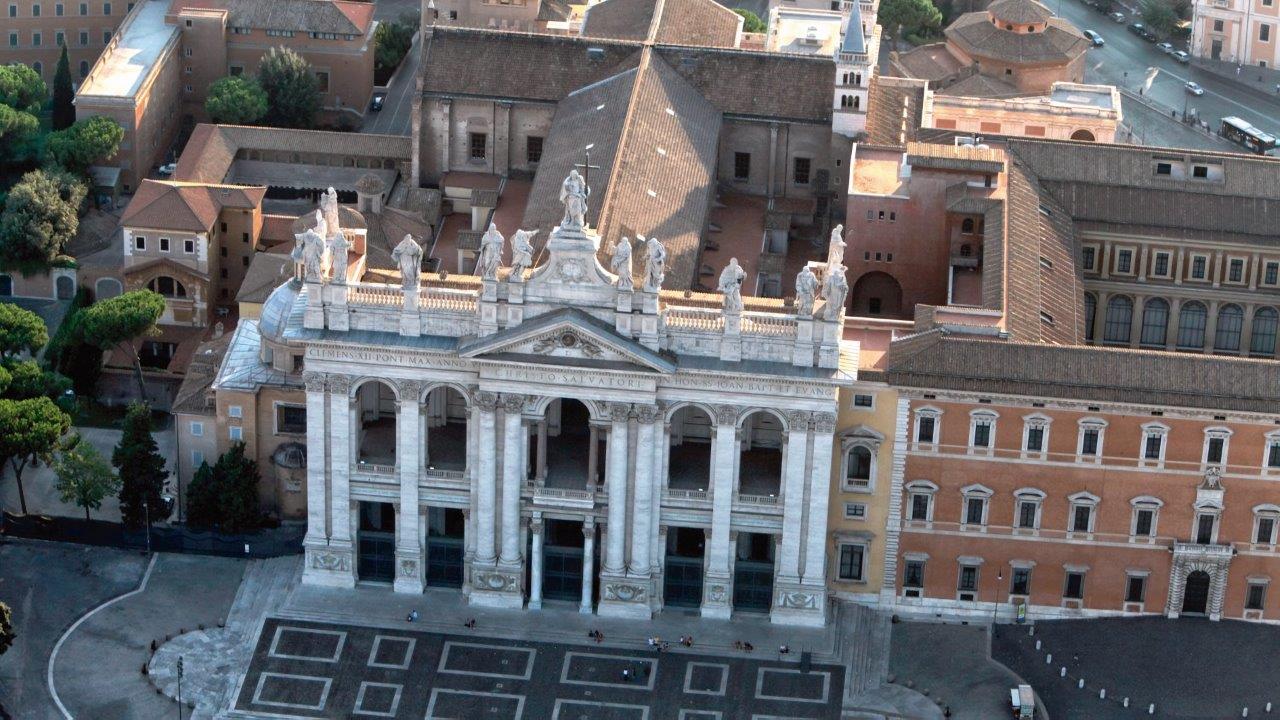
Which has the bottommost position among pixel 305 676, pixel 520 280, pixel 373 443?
pixel 305 676

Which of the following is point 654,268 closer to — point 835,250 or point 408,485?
point 835,250

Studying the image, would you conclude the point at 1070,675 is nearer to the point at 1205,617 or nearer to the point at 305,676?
the point at 1205,617

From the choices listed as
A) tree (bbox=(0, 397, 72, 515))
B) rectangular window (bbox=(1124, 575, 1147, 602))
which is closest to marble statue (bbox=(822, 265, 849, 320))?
rectangular window (bbox=(1124, 575, 1147, 602))

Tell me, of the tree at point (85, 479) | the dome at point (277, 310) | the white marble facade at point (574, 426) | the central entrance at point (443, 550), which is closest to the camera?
the white marble facade at point (574, 426)

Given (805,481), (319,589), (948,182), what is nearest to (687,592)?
(805,481)

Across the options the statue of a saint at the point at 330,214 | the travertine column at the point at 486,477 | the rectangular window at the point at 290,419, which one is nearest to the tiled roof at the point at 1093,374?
the travertine column at the point at 486,477

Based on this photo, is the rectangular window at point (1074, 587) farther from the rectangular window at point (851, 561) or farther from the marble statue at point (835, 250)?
the marble statue at point (835, 250)
